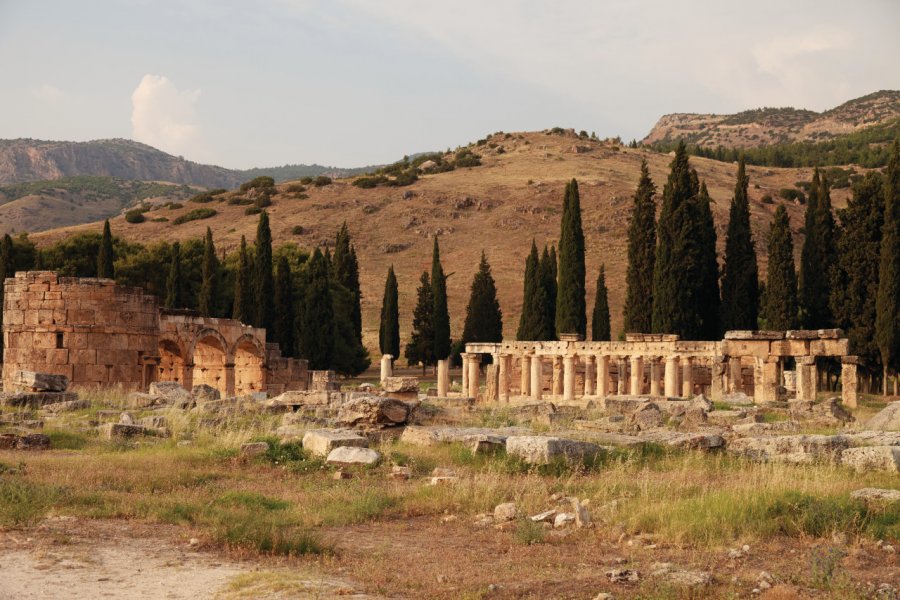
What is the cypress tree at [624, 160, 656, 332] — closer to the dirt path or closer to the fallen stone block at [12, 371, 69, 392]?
the fallen stone block at [12, 371, 69, 392]

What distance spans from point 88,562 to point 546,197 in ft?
308

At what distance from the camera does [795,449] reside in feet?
50.8

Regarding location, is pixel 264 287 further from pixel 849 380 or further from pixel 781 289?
pixel 849 380

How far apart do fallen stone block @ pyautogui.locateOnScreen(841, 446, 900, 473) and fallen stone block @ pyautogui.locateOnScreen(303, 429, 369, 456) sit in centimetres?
705

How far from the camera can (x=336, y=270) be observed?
6322 centimetres

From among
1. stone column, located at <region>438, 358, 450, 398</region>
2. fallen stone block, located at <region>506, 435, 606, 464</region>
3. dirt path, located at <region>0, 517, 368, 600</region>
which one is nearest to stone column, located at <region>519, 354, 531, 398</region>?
stone column, located at <region>438, 358, 450, 398</region>

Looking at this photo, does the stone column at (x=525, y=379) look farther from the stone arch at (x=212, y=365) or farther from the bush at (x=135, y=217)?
the bush at (x=135, y=217)

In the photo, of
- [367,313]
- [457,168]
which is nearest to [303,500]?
[367,313]

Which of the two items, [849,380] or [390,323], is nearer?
[849,380]

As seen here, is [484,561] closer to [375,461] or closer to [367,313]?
[375,461]

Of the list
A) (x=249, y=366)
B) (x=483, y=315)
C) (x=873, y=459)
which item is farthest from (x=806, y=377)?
(x=483, y=315)

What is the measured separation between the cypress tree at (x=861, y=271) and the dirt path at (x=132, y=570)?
36408mm

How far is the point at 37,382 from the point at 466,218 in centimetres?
7683

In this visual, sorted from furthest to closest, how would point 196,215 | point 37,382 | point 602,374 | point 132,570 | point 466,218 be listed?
point 196,215, point 466,218, point 602,374, point 37,382, point 132,570
